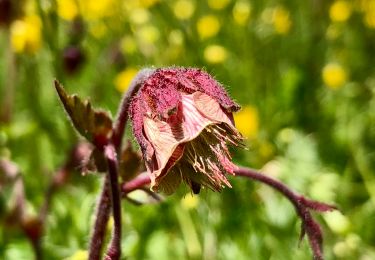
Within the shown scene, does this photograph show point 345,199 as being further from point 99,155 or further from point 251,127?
point 99,155

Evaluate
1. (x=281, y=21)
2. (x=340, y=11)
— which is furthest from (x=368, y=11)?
(x=281, y=21)

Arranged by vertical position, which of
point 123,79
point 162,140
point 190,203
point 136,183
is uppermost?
point 123,79

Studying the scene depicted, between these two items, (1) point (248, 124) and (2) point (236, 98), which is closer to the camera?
(1) point (248, 124)

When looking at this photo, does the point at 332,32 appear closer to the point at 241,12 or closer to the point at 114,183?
the point at 241,12

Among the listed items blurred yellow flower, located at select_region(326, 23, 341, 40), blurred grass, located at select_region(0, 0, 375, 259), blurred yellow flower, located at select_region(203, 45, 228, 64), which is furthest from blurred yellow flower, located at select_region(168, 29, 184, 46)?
blurred yellow flower, located at select_region(326, 23, 341, 40)

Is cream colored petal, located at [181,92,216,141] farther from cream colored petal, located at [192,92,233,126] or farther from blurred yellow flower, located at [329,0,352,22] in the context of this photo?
blurred yellow flower, located at [329,0,352,22]

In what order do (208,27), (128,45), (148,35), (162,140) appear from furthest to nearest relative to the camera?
(208,27) → (148,35) → (128,45) → (162,140)
